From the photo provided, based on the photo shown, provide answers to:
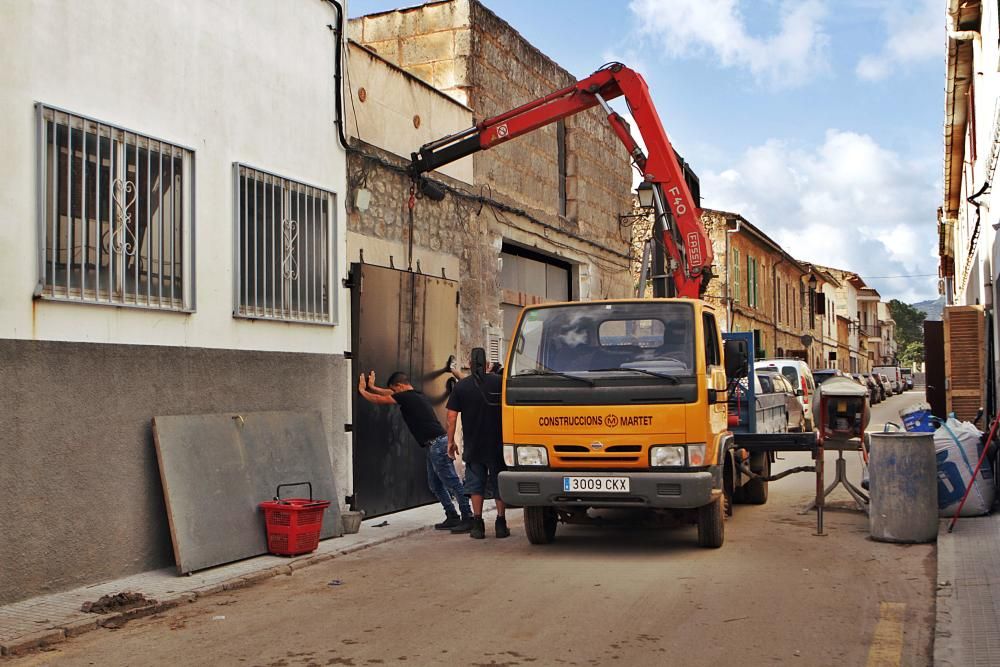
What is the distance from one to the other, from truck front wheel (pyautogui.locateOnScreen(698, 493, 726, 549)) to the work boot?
2592 millimetres

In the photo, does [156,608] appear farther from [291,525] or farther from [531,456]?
[531,456]

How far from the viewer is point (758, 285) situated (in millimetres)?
41938

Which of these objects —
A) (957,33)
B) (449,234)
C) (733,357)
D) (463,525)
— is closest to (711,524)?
(733,357)

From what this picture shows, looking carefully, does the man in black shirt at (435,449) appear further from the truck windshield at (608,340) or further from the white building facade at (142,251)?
the truck windshield at (608,340)

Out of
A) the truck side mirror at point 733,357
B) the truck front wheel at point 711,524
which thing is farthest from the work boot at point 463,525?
the truck side mirror at point 733,357

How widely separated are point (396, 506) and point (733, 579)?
5345mm

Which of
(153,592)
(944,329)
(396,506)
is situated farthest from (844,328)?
(153,592)

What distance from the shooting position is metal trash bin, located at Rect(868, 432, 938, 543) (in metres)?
9.20

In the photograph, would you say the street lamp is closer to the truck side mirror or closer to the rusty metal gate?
the rusty metal gate

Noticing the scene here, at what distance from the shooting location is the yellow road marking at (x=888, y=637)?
541 cm

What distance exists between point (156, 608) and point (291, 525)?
6.34 ft

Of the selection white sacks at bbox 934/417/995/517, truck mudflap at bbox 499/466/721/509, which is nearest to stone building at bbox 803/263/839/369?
white sacks at bbox 934/417/995/517

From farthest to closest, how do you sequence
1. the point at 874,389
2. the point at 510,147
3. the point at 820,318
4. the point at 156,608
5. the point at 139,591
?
the point at 820,318, the point at 874,389, the point at 510,147, the point at 139,591, the point at 156,608

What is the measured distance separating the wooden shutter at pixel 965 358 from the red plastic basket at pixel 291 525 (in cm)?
1010
